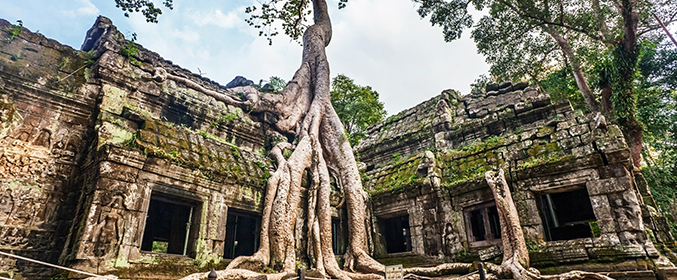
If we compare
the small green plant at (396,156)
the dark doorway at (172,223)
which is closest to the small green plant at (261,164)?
the dark doorway at (172,223)

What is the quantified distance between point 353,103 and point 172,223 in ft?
35.6

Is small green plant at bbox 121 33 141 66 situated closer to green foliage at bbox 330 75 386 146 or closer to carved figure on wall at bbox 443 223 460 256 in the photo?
carved figure on wall at bbox 443 223 460 256

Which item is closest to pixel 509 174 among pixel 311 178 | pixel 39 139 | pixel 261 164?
pixel 311 178

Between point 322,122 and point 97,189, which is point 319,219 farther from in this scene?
point 97,189

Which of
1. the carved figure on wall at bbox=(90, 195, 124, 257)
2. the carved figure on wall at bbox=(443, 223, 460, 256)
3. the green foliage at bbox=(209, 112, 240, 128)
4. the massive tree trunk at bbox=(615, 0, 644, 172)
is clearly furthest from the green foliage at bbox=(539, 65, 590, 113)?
the carved figure on wall at bbox=(90, 195, 124, 257)

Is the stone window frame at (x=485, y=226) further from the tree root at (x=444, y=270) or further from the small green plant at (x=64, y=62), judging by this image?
the small green plant at (x=64, y=62)

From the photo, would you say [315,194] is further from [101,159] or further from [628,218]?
[628,218]

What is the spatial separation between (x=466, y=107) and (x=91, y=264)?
8.83 metres

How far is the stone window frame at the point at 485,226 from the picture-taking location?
6752 mm

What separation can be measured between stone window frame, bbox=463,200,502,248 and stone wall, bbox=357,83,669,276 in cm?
2

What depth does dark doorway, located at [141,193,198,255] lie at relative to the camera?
6074 mm

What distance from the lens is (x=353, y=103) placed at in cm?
1691

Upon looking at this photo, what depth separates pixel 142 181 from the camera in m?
5.55

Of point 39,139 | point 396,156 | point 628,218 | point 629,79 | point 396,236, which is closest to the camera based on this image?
point 628,218
